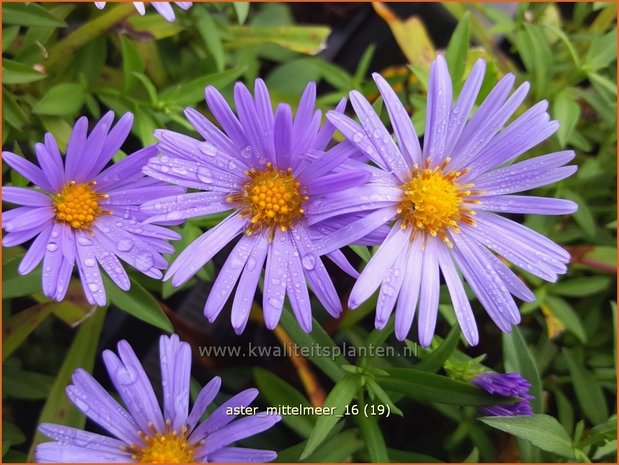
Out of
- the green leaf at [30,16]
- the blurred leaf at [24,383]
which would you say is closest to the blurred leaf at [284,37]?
the green leaf at [30,16]

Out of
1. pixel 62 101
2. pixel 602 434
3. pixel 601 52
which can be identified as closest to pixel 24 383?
pixel 62 101

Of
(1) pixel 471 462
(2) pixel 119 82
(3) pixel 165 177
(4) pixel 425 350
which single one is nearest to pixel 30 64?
(2) pixel 119 82

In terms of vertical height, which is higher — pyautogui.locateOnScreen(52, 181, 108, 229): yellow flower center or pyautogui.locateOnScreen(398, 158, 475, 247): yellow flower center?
pyautogui.locateOnScreen(52, 181, 108, 229): yellow flower center

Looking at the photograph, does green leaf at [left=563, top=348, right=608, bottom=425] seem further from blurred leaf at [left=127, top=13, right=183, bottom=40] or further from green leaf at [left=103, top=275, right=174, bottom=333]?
blurred leaf at [left=127, top=13, right=183, bottom=40]

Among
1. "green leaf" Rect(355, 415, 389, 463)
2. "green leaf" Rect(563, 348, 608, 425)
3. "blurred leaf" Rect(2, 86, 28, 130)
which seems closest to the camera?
"green leaf" Rect(355, 415, 389, 463)

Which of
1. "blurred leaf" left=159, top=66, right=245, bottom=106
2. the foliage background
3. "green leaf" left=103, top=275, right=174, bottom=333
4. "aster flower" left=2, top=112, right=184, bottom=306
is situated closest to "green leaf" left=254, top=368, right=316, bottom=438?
the foliage background

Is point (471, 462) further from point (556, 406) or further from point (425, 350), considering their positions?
point (556, 406)
